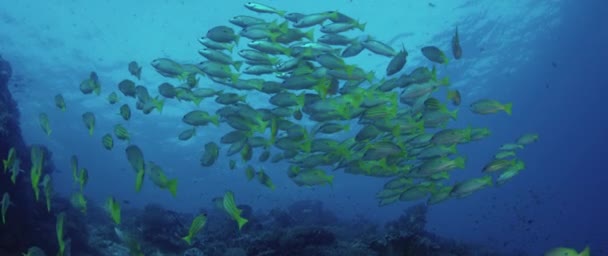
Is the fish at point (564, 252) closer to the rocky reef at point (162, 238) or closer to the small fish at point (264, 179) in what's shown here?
the rocky reef at point (162, 238)

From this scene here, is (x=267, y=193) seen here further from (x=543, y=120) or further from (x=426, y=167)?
(x=426, y=167)

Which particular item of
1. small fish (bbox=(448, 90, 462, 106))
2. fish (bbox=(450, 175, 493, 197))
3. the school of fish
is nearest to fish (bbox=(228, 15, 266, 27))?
the school of fish

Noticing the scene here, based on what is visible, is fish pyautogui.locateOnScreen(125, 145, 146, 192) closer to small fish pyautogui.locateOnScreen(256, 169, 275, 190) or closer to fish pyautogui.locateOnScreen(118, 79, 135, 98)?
fish pyautogui.locateOnScreen(118, 79, 135, 98)

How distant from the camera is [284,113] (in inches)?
333

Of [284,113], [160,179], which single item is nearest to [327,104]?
[284,113]

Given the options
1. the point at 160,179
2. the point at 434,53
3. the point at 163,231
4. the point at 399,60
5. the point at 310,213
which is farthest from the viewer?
the point at 310,213

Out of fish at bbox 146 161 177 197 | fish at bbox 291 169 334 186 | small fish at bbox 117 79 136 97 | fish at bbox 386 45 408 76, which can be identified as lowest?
fish at bbox 291 169 334 186

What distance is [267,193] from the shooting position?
6738 centimetres

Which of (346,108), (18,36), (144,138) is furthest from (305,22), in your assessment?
(144,138)

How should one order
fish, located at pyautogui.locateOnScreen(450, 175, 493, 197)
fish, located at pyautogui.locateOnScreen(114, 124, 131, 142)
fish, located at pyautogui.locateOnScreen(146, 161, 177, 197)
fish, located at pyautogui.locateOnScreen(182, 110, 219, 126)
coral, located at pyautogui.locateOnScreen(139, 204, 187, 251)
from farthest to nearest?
coral, located at pyautogui.locateOnScreen(139, 204, 187, 251) → fish, located at pyautogui.locateOnScreen(182, 110, 219, 126) → fish, located at pyautogui.locateOnScreen(114, 124, 131, 142) → fish, located at pyautogui.locateOnScreen(450, 175, 493, 197) → fish, located at pyautogui.locateOnScreen(146, 161, 177, 197)

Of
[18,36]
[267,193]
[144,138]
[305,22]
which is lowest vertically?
[267,193]

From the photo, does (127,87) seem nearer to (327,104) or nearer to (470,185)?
(327,104)

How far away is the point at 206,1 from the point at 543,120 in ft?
150

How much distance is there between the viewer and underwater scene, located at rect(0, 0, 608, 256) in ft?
25.1
